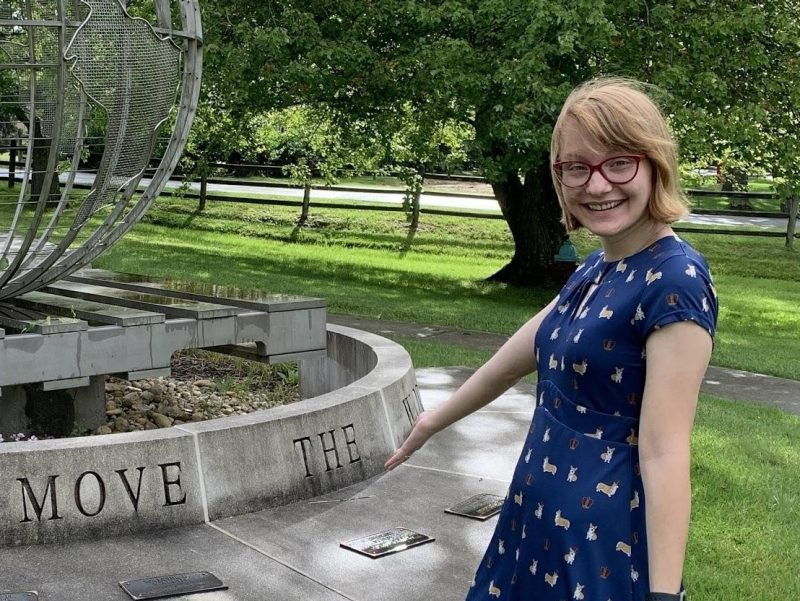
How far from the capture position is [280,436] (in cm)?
524

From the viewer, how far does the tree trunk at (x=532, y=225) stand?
16141 mm

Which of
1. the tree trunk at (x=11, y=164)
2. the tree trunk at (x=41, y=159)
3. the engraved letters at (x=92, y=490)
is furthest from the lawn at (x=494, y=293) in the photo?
the tree trunk at (x=11, y=164)

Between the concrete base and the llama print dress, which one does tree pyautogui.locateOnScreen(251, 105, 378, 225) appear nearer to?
the concrete base

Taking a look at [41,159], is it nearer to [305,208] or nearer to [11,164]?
[11,164]

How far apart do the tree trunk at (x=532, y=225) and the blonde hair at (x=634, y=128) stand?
13.8 meters

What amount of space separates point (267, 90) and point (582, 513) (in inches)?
493

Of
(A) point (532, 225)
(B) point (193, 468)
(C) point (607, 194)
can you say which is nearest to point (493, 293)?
(A) point (532, 225)

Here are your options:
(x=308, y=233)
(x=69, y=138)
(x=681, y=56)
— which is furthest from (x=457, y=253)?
(x=69, y=138)

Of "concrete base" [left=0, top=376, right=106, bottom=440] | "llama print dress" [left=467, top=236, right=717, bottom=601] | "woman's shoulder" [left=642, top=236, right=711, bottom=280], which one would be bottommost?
"concrete base" [left=0, top=376, right=106, bottom=440]

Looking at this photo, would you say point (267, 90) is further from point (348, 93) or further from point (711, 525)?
point (711, 525)

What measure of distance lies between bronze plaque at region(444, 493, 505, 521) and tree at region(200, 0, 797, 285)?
733 centimetres

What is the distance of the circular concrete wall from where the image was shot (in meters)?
4.64

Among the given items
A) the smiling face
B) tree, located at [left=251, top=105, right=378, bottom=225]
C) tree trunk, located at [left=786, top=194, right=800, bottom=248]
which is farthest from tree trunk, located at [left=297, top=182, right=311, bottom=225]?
the smiling face

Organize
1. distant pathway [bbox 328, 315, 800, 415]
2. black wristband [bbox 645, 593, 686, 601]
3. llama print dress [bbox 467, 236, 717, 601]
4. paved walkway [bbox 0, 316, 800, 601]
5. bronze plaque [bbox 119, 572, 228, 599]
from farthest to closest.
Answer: distant pathway [bbox 328, 315, 800, 415]
paved walkway [bbox 0, 316, 800, 601]
bronze plaque [bbox 119, 572, 228, 599]
llama print dress [bbox 467, 236, 717, 601]
black wristband [bbox 645, 593, 686, 601]
